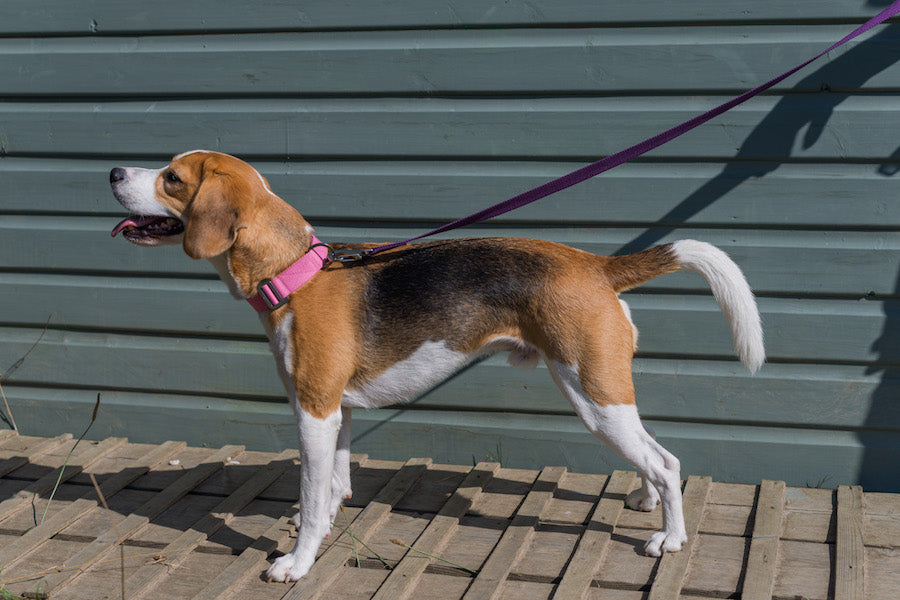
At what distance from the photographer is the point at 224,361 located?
4801mm

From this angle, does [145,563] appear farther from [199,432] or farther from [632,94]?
[632,94]

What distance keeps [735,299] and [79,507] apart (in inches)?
119

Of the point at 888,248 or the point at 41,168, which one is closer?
the point at 888,248

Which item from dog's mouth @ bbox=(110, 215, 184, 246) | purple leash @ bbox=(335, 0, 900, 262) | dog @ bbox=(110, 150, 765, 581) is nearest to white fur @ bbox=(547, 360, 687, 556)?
dog @ bbox=(110, 150, 765, 581)

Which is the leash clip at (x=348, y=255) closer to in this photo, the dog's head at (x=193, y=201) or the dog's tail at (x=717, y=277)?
the dog's head at (x=193, y=201)

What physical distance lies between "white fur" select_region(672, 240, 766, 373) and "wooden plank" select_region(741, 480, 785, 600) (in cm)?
73

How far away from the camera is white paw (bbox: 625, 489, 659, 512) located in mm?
3838

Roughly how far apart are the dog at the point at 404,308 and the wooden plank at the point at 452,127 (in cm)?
96

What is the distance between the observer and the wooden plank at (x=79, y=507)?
3608 millimetres

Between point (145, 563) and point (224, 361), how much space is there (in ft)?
4.87

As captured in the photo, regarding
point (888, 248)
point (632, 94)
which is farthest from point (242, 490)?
point (888, 248)

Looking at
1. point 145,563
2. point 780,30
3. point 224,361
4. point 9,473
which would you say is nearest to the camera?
A: point 145,563

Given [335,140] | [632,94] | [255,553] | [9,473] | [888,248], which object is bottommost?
[9,473]

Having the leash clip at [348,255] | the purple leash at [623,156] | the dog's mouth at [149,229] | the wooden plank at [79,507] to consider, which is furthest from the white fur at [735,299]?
the wooden plank at [79,507]
